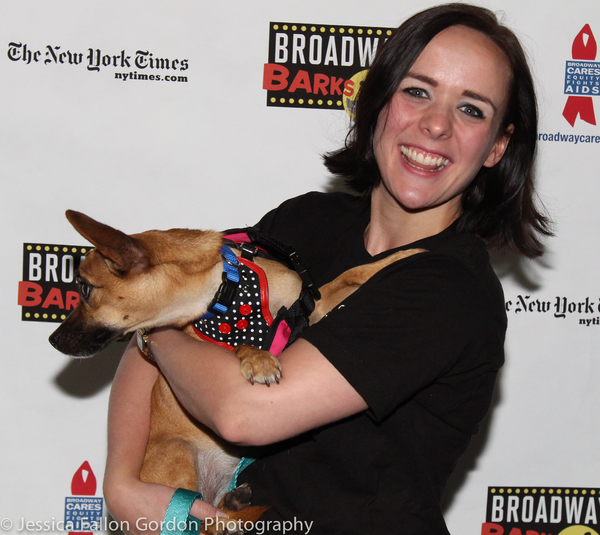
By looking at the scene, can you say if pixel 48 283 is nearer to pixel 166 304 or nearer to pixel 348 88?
pixel 166 304

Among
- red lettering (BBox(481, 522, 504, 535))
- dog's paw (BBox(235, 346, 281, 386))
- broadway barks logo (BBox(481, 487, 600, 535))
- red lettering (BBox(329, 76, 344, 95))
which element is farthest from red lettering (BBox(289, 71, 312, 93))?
red lettering (BBox(481, 522, 504, 535))

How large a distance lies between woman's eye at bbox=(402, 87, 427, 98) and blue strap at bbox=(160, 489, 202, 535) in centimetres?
140

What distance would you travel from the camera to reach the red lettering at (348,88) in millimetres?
2857

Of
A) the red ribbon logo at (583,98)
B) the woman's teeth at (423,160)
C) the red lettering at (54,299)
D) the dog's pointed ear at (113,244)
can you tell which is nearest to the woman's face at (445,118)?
the woman's teeth at (423,160)

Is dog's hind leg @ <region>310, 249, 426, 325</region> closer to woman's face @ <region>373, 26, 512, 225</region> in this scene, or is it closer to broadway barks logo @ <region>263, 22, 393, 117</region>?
woman's face @ <region>373, 26, 512, 225</region>

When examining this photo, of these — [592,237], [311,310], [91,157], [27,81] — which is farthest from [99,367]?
[592,237]

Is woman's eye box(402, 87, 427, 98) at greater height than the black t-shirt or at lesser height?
greater

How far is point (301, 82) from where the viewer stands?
2.87 m

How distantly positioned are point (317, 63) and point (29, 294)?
1.93 m

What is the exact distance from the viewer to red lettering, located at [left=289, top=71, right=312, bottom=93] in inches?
112

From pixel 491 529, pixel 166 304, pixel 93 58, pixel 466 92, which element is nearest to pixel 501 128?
pixel 466 92

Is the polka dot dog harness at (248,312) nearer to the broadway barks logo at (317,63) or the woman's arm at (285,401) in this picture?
the woman's arm at (285,401)

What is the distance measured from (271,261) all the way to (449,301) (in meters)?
0.83

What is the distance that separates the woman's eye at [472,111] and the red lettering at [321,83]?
54.0 inches
